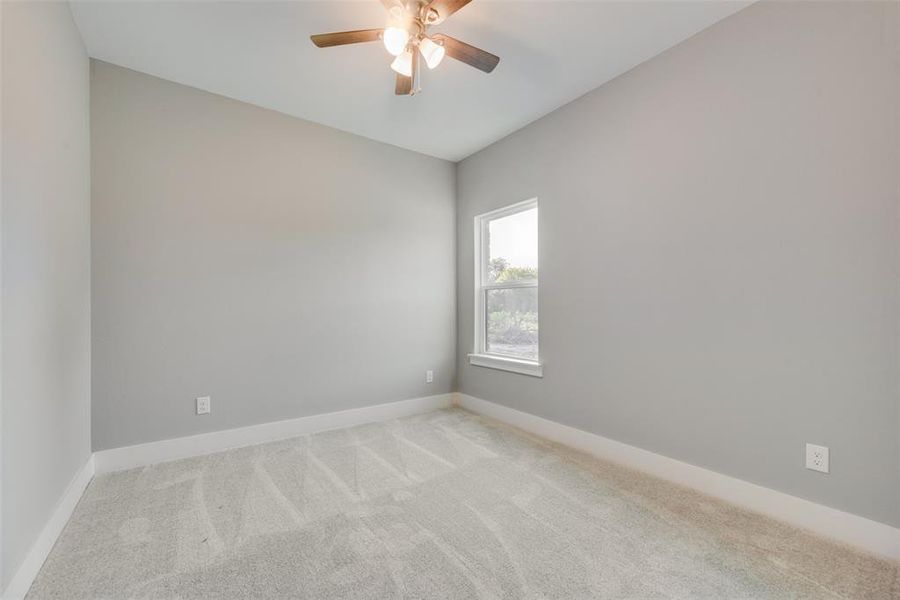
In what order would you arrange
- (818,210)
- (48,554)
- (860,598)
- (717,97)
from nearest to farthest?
(860,598) < (48,554) < (818,210) < (717,97)

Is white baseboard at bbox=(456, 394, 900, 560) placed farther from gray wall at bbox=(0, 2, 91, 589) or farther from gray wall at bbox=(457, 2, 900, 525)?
gray wall at bbox=(0, 2, 91, 589)

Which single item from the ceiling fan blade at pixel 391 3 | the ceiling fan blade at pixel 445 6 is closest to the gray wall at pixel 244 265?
the ceiling fan blade at pixel 391 3

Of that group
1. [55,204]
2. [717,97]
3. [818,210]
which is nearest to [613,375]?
[818,210]

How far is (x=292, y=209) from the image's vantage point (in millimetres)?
3002

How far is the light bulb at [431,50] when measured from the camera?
184 cm

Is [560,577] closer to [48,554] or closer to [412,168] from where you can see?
[48,554]

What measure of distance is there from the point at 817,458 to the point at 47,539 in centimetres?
333

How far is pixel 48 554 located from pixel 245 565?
0.83 metres

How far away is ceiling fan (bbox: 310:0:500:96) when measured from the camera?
5.58 feet

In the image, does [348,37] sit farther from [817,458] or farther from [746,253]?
[817,458]

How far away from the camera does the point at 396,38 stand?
5.65 ft

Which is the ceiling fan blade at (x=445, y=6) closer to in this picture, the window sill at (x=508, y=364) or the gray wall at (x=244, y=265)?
the gray wall at (x=244, y=265)

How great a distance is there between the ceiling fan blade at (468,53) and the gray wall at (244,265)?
64.7 inches

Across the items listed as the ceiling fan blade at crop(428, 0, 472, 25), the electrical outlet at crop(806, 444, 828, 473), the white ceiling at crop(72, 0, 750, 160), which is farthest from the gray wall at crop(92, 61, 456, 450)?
the electrical outlet at crop(806, 444, 828, 473)
